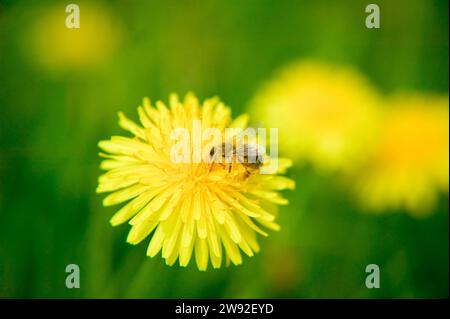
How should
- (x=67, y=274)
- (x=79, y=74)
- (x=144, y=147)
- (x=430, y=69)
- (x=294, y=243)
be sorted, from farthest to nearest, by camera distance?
1. (x=430, y=69)
2. (x=79, y=74)
3. (x=294, y=243)
4. (x=67, y=274)
5. (x=144, y=147)

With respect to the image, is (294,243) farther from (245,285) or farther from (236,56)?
(236,56)

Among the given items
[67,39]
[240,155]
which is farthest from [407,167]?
[67,39]

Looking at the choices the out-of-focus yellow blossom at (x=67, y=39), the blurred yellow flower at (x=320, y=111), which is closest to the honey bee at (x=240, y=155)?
the blurred yellow flower at (x=320, y=111)

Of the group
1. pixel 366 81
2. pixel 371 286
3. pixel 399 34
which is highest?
pixel 399 34

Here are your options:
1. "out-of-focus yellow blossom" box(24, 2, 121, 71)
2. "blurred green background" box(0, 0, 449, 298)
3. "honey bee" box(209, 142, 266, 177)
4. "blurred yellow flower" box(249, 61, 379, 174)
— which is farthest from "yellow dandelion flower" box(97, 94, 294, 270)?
"out-of-focus yellow blossom" box(24, 2, 121, 71)

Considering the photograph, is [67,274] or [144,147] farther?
[67,274]

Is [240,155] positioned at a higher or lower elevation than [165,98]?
lower

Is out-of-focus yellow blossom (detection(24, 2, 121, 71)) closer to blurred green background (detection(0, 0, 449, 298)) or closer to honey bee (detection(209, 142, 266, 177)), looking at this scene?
blurred green background (detection(0, 0, 449, 298))

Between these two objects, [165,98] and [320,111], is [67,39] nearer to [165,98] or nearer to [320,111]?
[165,98]
